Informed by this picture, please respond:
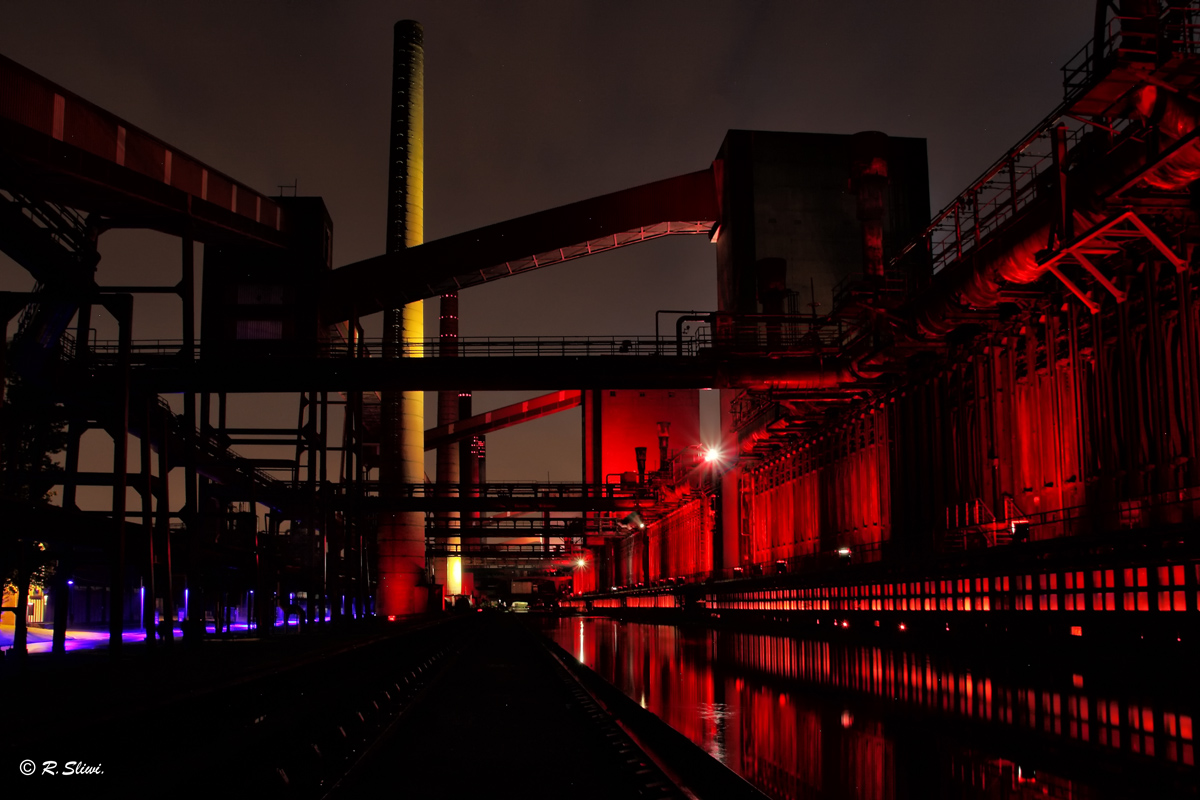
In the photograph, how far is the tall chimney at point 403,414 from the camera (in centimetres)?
5834

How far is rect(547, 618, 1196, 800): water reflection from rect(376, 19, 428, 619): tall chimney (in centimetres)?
4449

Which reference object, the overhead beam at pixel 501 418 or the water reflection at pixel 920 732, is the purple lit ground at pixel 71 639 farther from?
the overhead beam at pixel 501 418

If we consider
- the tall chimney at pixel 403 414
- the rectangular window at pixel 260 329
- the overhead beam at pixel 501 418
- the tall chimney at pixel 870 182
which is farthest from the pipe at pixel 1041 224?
the overhead beam at pixel 501 418

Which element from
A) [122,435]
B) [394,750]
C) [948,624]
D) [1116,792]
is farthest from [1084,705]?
[122,435]

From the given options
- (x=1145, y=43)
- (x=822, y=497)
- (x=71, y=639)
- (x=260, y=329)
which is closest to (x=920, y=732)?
(x=1145, y=43)

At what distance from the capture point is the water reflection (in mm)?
6414

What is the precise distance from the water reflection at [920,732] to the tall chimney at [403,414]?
146ft

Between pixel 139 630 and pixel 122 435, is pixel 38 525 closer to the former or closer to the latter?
pixel 122 435

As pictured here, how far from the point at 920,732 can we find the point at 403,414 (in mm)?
52054

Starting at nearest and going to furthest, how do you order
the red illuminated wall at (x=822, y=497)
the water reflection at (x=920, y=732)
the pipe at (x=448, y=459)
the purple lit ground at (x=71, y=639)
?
the water reflection at (x=920, y=732), the purple lit ground at (x=71, y=639), the red illuminated wall at (x=822, y=497), the pipe at (x=448, y=459)

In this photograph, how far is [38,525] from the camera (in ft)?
52.4

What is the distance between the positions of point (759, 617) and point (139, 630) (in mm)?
21162

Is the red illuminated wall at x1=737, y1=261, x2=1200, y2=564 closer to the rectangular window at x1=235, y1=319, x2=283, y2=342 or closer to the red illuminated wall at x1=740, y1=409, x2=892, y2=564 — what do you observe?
the red illuminated wall at x1=740, y1=409, x2=892, y2=564

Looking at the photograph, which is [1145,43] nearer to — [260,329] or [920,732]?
[920,732]
